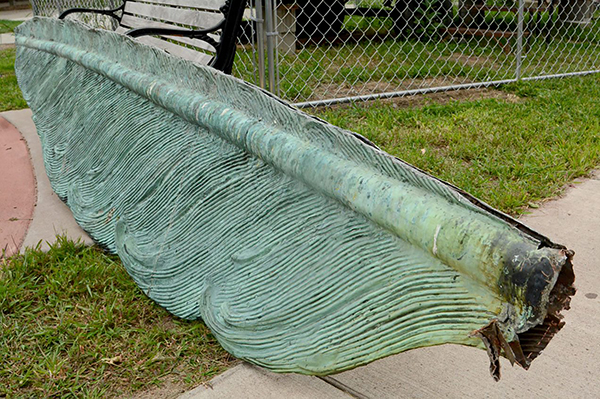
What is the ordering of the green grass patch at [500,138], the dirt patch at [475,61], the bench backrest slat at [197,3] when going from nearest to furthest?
the green grass patch at [500,138] < the bench backrest slat at [197,3] < the dirt patch at [475,61]

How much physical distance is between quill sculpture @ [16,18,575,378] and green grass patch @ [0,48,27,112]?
2.68 metres

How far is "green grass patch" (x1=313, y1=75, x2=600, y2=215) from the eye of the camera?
2883 millimetres

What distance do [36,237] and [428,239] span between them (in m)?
1.86

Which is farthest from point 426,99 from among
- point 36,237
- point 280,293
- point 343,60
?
point 280,293

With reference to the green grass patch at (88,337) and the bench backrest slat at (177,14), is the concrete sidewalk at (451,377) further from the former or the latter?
the bench backrest slat at (177,14)

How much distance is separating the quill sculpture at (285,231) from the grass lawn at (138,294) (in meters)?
0.11

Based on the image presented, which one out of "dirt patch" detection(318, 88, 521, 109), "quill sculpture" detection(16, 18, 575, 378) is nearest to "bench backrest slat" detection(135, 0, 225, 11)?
"quill sculpture" detection(16, 18, 575, 378)

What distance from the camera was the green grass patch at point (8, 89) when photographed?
4.79 metres

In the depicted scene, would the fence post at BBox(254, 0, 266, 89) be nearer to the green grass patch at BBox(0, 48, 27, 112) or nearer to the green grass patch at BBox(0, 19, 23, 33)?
the green grass patch at BBox(0, 48, 27, 112)

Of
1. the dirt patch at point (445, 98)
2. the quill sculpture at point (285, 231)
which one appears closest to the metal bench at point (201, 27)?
the quill sculpture at point (285, 231)

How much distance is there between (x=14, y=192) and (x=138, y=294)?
4.28 feet

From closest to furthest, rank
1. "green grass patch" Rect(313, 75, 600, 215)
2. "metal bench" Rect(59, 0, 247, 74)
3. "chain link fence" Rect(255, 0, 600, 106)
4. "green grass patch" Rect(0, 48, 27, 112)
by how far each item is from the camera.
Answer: "green grass patch" Rect(313, 75, 600, 215), "metal bench" Rect(59, 0, 247, 74), "green grass patch" Rect(0, 48, 27, 112), "chain link fence" Rect(255, 0, 600, 106)

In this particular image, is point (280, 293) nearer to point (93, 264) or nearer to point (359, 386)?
point (359, 386)

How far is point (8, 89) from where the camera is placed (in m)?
5.41
